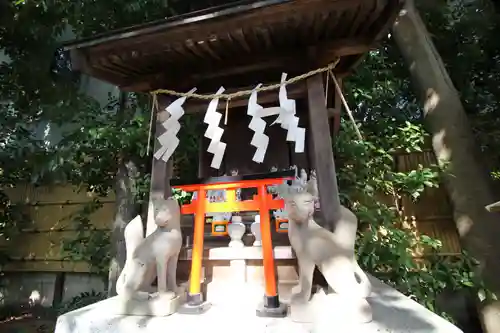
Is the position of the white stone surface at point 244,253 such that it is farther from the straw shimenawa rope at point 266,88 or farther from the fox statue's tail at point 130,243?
the straw shimenawa rope at point 266,88

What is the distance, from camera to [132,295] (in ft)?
7.04

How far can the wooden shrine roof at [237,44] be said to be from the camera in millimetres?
2051

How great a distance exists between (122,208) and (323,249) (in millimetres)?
3067

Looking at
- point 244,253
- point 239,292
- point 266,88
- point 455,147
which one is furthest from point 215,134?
point 455,147

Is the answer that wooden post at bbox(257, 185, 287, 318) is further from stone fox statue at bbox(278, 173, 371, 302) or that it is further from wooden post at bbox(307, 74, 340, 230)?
→ wooden post at bbox(307, 74, 340, 230)

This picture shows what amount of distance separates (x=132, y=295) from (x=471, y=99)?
5421mm

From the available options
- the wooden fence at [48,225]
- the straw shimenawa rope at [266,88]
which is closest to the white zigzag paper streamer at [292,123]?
the straw shimenawa rope at [266,88]

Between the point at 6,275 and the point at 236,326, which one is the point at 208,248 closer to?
the point at 236,326

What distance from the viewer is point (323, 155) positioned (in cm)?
228

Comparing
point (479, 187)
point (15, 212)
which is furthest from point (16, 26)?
point (479, 187)

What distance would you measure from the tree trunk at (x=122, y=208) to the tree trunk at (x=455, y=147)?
4215mm

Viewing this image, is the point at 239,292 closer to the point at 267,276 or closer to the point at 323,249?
the point at 267,276

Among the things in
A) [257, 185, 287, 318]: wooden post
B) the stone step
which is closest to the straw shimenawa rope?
[257, 185, 287, 318]: wooden post

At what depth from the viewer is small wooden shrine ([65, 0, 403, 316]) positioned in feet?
6.81
